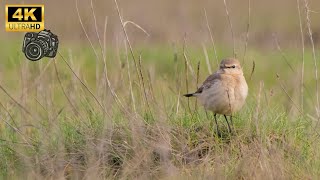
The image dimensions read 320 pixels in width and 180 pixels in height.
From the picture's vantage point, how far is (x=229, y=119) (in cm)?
733

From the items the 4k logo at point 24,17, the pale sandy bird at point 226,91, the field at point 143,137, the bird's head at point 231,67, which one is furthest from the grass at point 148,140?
the 4k logo at point 24,17

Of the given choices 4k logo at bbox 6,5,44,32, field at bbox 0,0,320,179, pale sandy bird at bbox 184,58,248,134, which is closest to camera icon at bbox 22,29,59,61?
4k logo at bbox 6,5,44,32

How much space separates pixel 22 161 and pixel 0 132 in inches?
33.2

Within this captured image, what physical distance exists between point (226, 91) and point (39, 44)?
2093 mm

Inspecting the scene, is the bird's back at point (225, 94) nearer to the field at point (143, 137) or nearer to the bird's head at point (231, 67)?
the bird's head at point (231, 67)

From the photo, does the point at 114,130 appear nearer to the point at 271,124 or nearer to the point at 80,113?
the point at 80,113

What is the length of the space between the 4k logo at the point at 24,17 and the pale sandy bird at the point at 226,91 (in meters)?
1.91

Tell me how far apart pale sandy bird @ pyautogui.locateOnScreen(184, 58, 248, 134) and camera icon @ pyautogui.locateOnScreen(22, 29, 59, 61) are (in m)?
1.59

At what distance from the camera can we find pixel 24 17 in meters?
8.18

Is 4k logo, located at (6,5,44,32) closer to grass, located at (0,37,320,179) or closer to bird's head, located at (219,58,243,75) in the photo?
grass, located at (0,37,320,179)

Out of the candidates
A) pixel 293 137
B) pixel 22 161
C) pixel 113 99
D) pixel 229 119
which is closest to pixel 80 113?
pixel 113 99

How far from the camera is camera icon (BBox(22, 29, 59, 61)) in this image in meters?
7.83

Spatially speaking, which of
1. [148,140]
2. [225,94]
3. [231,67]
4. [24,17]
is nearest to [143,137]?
[148,140]

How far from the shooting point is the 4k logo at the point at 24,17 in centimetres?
805
